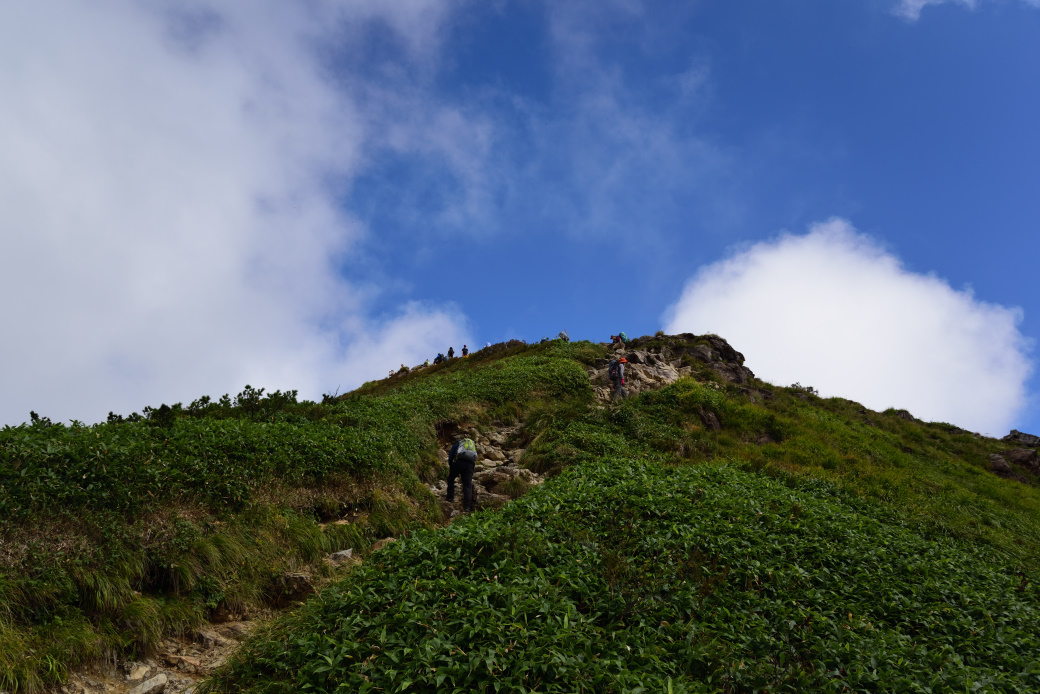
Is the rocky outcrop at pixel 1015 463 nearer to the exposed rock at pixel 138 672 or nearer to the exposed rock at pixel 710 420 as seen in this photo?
the exposed rock at pixel 710 420

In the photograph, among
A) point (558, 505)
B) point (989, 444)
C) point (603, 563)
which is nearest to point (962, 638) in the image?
point (603, 563)

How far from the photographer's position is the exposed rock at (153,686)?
21.8ft

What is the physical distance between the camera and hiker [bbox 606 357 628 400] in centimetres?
2589

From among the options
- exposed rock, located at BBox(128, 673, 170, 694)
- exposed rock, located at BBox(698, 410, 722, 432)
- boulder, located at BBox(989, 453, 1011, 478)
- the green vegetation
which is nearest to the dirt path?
exposed rock, located at BBox(128, 673, 170, 694)

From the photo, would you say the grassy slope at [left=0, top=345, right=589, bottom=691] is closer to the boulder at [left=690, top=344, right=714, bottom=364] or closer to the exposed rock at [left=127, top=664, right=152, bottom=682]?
the exposed rock at [left=127, top=664, right=152, bottom=682]

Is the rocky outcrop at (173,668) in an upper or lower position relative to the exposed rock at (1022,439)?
lower

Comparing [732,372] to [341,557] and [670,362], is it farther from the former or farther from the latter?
[341,557]

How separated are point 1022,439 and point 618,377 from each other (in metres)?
29.7

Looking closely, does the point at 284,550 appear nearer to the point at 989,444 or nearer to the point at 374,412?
the point at 374,412

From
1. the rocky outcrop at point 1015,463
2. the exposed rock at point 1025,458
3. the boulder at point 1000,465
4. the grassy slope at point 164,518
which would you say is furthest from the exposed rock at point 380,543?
the exposed rock at point 1025,458

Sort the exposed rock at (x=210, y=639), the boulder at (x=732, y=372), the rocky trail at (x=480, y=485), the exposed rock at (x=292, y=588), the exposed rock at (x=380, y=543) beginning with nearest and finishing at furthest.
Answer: the rocky trail at (x=480, y=485)
the exposed rock at (x=210, y=639)
the exposed rock at (x=292, y=588)
the exposed rock at (x=380, y=543)
the boulder at (x=732, y=372)

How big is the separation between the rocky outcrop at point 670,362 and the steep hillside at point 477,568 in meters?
11.6

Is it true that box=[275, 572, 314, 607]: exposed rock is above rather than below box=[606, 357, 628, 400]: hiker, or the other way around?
below

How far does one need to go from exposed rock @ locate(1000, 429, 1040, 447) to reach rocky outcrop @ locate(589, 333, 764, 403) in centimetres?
1677
